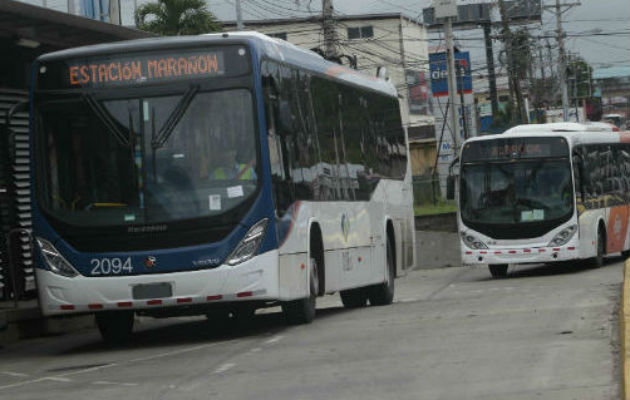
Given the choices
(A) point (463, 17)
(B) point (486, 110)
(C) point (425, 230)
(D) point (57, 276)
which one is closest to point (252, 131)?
(D) point (57, 276)

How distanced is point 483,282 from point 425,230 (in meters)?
14.3

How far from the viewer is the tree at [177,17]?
52.5m

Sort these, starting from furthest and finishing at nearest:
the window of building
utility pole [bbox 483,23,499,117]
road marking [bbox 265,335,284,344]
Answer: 1. the window of building
2. utility pole [bbox 483,23,499,117]
3. road marking [bbox 265,335,284,344]

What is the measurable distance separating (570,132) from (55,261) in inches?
662

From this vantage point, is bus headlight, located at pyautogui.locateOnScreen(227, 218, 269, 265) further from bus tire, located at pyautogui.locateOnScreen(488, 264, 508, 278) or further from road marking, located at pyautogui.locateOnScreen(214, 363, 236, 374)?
bus tire, located at pyautogui.locateOnScreen(488, 264, 508, 278)

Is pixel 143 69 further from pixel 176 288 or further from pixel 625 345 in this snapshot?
pixel 625 345

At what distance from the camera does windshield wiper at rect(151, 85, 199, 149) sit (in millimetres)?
14555

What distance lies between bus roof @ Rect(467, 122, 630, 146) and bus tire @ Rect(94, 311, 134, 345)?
45.8ft

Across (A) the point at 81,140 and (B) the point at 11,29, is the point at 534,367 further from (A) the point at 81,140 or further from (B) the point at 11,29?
(B) the point at 11,29

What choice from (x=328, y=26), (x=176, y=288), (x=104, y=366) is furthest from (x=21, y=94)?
(x=328, y=26)

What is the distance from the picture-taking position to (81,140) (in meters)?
14.8

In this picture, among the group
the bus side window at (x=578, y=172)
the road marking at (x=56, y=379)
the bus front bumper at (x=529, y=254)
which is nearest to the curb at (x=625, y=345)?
the road marking at (x=56, y=379)

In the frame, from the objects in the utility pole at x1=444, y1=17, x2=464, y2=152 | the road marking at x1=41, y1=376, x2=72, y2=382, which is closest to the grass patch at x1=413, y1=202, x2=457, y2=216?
the utility pole at x1=444, y1=17, x2=464, y2=152

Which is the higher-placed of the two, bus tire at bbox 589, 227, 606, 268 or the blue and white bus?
the blue and white bus
